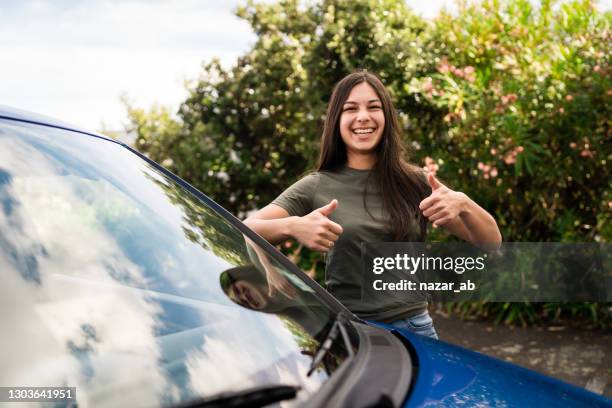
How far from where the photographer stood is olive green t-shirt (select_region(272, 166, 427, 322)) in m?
2.24

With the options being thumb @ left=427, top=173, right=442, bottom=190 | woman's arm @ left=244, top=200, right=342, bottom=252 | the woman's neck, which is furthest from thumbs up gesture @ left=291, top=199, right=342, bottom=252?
the woman's neck

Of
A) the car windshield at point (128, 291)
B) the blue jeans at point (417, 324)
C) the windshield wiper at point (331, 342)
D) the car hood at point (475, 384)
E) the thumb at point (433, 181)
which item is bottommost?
the blue jeans at point (417, 324)

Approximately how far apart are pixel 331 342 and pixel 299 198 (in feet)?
3.59

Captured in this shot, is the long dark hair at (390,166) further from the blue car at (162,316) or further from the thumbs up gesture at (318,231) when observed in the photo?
the blue car at (162,316)

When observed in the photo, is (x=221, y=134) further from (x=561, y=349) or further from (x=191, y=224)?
(x=191, y=224)

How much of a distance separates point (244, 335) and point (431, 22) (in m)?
5.74

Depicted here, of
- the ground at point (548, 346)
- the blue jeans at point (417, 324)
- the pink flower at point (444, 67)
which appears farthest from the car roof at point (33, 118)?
the pink flower at point (444, 67)

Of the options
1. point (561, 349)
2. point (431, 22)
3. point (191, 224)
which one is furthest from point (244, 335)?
point (431, 22)

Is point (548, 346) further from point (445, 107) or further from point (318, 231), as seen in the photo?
point (318, 231)

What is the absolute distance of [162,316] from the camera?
1319 millimetres

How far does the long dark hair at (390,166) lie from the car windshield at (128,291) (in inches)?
28.3

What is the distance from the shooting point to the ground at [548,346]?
4.39 m

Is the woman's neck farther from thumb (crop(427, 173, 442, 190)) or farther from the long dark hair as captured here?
thumb (crop(427, 173, 442, 190))

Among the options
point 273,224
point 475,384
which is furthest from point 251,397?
point 273,224
